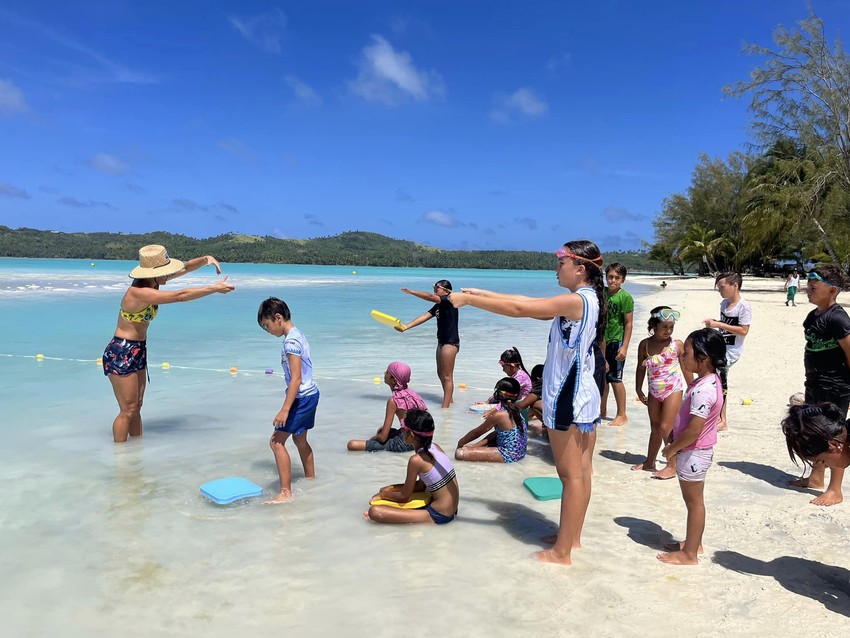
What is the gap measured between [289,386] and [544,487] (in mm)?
2347

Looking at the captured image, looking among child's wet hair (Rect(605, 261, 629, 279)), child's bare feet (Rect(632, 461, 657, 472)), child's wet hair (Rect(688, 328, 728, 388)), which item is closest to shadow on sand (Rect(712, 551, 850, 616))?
child's wet hair (Rect(688, 328, 728, 388))

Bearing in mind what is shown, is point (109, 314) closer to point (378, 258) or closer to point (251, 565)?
point (251, 565)

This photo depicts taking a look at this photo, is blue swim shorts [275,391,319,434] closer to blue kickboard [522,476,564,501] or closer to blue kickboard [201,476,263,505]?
blue kickboard [201,476,263,505]

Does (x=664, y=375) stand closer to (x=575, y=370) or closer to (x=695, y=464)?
(x=695, y=464)

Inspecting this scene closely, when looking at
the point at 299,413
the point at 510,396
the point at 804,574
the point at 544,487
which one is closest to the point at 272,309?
the point at 299,413


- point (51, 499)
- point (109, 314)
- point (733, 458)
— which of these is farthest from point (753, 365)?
point (109, 314)

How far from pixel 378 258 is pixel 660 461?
136800 millimetres

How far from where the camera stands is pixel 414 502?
4.71m

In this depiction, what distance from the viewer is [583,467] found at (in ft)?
12.7

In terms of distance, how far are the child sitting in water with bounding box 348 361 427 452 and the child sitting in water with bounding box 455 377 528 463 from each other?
621 mm

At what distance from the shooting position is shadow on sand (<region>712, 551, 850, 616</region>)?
362 centimetres

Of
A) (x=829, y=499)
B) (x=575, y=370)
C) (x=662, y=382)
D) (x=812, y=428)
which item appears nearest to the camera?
(x=812, y=428)

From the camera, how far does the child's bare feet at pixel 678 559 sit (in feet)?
13.1

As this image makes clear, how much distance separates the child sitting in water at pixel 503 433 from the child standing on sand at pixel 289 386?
1.80 metres
